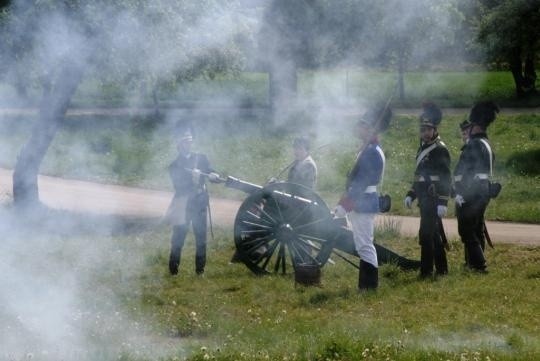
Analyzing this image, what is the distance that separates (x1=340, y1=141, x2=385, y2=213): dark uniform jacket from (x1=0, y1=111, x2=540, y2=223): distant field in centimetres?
485

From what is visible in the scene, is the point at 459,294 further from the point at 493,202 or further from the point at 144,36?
the point at 493,202

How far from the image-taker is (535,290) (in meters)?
11.4

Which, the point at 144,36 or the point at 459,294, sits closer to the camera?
the point at 459,294

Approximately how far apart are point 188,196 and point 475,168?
12.3 feet

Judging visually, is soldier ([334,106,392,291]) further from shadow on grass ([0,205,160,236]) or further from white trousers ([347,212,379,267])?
shadow on grass ([0,205,160,236])

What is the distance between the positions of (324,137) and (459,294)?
6.54 m

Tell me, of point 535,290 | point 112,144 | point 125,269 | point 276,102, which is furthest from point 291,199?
point 112,144

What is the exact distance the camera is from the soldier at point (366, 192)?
11344mm

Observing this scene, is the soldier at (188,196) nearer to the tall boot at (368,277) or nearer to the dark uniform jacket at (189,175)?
the dark uniform jacket at (189,175)

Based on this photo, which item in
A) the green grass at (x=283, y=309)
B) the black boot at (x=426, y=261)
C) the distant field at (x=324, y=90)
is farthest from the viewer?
the distant field at (x=324, y=90)

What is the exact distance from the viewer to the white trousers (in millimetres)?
11375

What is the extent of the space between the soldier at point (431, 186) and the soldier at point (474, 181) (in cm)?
37

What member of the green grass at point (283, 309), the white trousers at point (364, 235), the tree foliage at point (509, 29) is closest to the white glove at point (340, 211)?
the white trousers at point (364, 235)

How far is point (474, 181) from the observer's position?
12.5m
